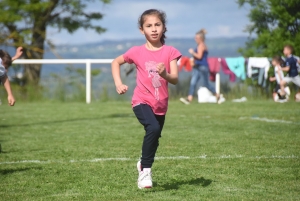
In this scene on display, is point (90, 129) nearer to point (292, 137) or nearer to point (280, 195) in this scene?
point (292, 137)

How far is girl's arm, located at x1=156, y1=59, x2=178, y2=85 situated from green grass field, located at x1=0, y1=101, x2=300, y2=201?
968mm

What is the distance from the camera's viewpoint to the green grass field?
596 cm

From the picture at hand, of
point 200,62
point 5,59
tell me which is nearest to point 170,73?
point 5,59

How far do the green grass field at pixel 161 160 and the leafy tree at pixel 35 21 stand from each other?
16.7 meters

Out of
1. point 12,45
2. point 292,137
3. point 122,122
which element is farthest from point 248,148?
point 12,45

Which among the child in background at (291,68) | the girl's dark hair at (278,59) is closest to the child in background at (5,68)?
the child in background at (291,68)

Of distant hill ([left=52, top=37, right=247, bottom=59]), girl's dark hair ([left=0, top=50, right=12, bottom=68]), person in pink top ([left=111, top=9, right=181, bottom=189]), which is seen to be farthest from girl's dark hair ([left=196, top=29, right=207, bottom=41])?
distant hill ([left=52, top=37, right=247, bottom=59])

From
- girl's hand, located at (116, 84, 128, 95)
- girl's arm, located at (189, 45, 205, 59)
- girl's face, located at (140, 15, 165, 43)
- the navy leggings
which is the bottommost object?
girl's arm, located at (189, 45, 205, 59)

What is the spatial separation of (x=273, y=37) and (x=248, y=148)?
18.1 m

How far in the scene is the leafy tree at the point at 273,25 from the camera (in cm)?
2612

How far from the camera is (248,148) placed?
8.98 m

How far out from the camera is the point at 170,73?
6129 millimetres

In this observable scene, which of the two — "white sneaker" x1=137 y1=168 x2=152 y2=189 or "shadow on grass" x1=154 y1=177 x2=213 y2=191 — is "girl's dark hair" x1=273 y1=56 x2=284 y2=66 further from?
"white sneaker" x1=137 y1=168 x2=152 y2=189

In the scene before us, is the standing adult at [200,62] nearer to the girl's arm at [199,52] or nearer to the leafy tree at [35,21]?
the girl's arm at [199,52]
